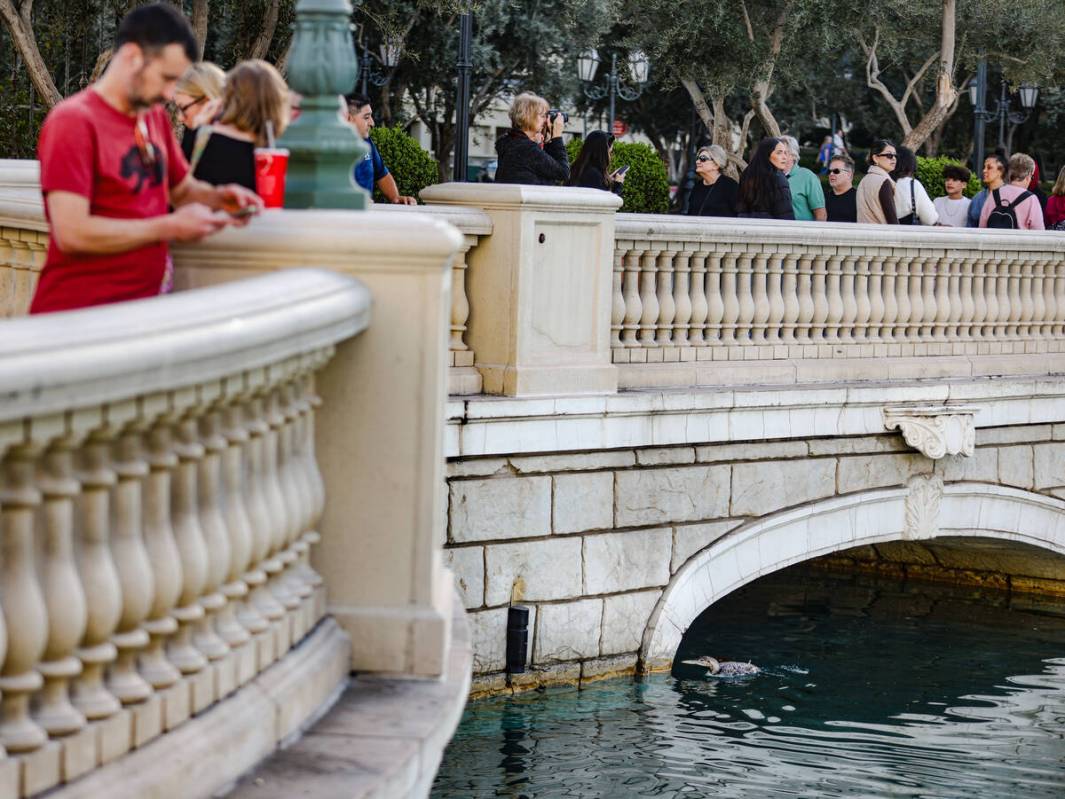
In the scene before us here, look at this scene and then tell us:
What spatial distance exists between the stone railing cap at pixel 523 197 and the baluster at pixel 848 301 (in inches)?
83.7

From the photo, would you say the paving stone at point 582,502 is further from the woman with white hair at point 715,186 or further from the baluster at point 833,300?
the woman with white hair at point 715,186

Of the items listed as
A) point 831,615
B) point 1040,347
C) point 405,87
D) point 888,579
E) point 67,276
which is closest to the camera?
point 67,276

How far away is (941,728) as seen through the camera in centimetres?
987

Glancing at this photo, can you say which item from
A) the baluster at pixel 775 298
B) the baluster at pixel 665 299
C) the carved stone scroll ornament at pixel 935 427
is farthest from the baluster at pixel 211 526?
Result: the carved stone scroll ornament at pixel 935 427

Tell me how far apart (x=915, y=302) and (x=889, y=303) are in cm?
26

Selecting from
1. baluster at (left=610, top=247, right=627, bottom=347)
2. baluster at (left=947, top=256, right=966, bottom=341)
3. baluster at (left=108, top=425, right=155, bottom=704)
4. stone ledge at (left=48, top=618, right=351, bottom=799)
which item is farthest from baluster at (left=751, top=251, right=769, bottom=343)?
baluster at (left=108, top=425, right=155, bottom=704)

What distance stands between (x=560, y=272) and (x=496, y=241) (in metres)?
0.38

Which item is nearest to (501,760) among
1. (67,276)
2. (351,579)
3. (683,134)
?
(351,579)

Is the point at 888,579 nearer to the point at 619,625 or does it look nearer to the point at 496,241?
the point at 619,625

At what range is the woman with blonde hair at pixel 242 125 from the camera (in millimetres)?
4801

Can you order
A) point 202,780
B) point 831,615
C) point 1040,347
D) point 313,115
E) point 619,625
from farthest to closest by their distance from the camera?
point 831,615, point 1040,347, point 619,625, point 313,115, point 202,780

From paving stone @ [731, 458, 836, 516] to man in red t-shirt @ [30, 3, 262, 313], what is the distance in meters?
6.01

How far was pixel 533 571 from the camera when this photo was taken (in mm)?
8961

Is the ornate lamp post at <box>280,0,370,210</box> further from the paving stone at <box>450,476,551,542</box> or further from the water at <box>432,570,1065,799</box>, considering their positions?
the water at <box>432,570,1065,799</box>
